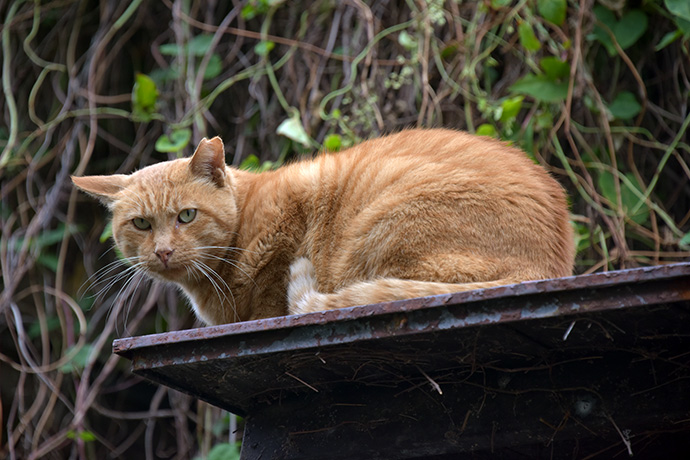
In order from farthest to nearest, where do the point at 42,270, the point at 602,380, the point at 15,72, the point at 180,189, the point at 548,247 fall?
the point at 15,72 → the point at 42,270 → the point at 180,189 → the point at 548,247 → the point at 602,380

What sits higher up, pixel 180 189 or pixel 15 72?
pixel 15 72

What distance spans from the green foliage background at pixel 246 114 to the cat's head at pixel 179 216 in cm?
78

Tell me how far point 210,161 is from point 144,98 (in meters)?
1.39

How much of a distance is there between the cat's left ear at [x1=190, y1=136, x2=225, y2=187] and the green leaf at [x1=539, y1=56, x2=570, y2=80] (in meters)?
1.52

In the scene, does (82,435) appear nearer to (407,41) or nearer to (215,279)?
(215,279)

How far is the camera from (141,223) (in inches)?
106

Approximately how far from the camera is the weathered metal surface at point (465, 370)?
5.05 feet

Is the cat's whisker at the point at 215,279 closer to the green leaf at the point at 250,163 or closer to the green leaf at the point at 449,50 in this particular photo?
the green leaf at the point at 250,163

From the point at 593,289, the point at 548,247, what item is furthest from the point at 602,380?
the point at 548,247

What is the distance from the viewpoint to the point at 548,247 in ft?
6.79

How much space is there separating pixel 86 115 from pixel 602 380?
336cm

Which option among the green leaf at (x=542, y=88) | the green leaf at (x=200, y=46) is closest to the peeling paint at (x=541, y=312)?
the green leaf at (x=542, y=88)

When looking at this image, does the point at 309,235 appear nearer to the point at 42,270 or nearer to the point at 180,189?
the point at 180,189

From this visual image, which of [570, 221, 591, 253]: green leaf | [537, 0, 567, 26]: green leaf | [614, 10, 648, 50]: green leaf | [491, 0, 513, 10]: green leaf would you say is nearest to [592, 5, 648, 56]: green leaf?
[614, 10, 648, 50]: green leaf
